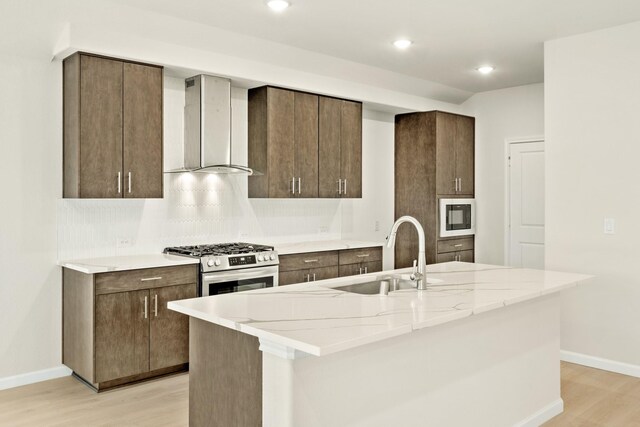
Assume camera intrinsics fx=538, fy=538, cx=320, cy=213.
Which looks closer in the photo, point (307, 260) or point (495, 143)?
point (307, 260)

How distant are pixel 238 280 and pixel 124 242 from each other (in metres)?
0.97

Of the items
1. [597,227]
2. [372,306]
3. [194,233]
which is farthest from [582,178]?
[194,233]

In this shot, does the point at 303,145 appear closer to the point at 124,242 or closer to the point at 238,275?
the point at 238,275

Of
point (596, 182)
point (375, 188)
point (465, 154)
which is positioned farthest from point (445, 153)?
point (596, 182)

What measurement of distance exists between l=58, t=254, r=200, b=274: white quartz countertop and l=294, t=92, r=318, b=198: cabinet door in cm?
143

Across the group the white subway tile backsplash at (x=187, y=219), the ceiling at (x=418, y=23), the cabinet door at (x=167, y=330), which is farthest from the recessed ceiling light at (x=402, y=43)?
the cabinet door at (x=167, y=330)

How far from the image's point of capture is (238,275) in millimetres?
4281

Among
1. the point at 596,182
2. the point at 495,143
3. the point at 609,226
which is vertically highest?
the point at 495,143

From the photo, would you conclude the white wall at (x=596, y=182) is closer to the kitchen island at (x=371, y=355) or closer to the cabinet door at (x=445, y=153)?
the kitchen island at (x=371, y=355)

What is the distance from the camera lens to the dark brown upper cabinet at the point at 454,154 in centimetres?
613

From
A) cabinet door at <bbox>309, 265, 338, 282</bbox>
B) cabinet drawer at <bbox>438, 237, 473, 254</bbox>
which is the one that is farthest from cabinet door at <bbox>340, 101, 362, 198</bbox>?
cabinet drawer at <bbox>438, 237, 473, 254</bbox>

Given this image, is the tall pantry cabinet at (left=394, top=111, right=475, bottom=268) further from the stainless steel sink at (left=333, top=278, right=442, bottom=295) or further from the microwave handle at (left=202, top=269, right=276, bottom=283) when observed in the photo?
the stainless steel sink at (left=333, top=278, right=442, bottom=295)

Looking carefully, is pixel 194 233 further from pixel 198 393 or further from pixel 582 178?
pixel 582 178

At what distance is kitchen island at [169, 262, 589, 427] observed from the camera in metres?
2.05
